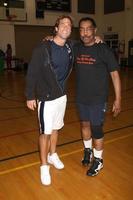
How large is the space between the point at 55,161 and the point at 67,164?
0.54ft

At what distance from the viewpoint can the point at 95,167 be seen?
2795mm

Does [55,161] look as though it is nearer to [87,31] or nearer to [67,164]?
[67,164]

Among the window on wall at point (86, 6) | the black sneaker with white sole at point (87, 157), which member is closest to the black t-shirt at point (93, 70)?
the black sneaker with white sole at point (87, 157)

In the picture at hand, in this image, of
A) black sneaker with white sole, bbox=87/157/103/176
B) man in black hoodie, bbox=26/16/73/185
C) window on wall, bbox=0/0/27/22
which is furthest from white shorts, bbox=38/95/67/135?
window on wall, bbox=0/0/27/22

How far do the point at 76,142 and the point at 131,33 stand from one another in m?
13.5

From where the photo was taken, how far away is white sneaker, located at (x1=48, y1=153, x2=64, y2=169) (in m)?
2.93

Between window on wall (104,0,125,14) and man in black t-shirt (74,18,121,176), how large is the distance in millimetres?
15063

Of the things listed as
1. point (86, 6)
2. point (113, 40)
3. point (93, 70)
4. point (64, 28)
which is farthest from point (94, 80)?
point (86, 6)

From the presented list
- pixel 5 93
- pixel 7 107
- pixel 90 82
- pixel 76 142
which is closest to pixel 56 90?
pixel 90 82

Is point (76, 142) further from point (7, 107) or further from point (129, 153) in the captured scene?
point (7, 107)

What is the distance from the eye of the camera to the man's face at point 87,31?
2.50 m

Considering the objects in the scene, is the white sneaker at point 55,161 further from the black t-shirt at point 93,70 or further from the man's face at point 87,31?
the man's face at point 87,31

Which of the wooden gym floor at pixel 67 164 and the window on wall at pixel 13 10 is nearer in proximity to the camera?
the wooden gym floor at pixel 67 164

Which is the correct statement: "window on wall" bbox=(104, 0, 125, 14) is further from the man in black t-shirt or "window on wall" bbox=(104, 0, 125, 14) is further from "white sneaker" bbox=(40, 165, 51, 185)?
"white sneaker" bbox=(40, 165, 51, 185)
